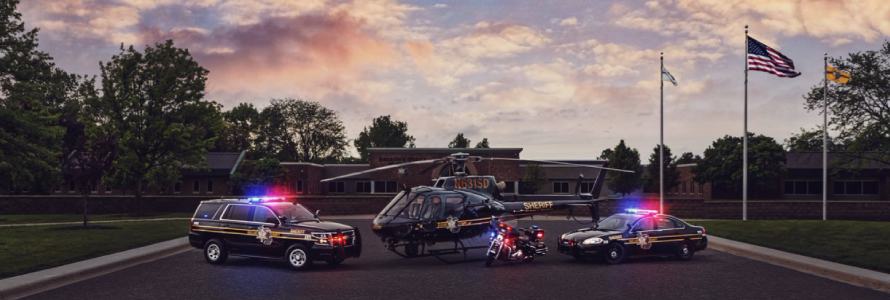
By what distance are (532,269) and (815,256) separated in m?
9.03

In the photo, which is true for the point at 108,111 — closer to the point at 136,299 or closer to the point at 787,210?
the point at 136,299

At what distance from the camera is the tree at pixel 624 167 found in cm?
7074

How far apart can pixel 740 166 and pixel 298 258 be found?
193ft

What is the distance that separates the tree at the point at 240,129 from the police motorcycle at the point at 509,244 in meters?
79.2

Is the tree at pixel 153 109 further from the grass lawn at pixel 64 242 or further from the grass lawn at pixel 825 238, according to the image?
the grass lawn at pixel 825 238

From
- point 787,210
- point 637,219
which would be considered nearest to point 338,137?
point 787,210

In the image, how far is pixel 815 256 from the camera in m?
20.0

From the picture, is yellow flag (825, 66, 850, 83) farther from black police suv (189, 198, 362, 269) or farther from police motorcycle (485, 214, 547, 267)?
black police suv (189, 198, 362, 269)

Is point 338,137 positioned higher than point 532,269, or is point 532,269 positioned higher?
point 338,137

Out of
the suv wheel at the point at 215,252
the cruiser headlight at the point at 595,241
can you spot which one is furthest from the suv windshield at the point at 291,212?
the cruiser headlight at the point at 595,241

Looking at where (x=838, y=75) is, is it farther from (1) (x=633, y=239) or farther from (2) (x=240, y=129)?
(2) (x=240, y=129)

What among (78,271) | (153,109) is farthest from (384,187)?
(78,271)

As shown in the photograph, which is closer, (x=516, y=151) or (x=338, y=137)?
(x=516, y=151)

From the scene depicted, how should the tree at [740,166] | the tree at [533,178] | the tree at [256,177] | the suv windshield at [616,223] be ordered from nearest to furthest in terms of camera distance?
the suv windshield at [616,223], the tree at [256,177], the tree at [740,166], the tree at [533,178]
